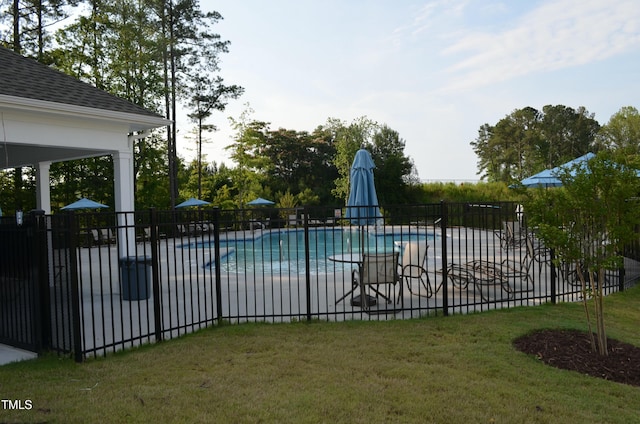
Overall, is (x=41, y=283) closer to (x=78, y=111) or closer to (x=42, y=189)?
(x=78, y=111)

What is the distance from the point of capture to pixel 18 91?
296 inches

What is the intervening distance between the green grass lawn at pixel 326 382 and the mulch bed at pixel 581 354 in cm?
19

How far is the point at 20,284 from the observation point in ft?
18.2

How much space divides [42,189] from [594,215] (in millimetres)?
12351

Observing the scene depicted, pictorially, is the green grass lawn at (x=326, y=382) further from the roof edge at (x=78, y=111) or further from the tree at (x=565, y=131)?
the tree at (x=565, y=131)

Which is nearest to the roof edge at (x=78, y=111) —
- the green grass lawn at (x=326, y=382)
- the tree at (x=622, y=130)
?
the green grass lawn at (x=326, y=382)

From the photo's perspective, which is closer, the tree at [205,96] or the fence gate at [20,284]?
the fence gate at [20,284]

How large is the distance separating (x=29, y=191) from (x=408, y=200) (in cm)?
2286

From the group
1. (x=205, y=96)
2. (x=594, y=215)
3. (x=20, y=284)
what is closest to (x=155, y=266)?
(x=20, y=284)


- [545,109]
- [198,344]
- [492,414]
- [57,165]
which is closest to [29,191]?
[57,165]

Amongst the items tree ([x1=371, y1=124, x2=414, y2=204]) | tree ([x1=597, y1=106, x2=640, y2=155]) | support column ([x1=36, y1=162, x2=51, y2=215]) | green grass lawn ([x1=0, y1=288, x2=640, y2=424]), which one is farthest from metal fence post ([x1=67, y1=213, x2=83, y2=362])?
tree ([x1=597, y1=106, x2=640, y2=155])

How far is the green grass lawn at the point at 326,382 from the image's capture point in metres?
3.47

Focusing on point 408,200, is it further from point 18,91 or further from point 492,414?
point 492,414

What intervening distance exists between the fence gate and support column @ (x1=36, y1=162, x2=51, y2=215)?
6.88 meters
